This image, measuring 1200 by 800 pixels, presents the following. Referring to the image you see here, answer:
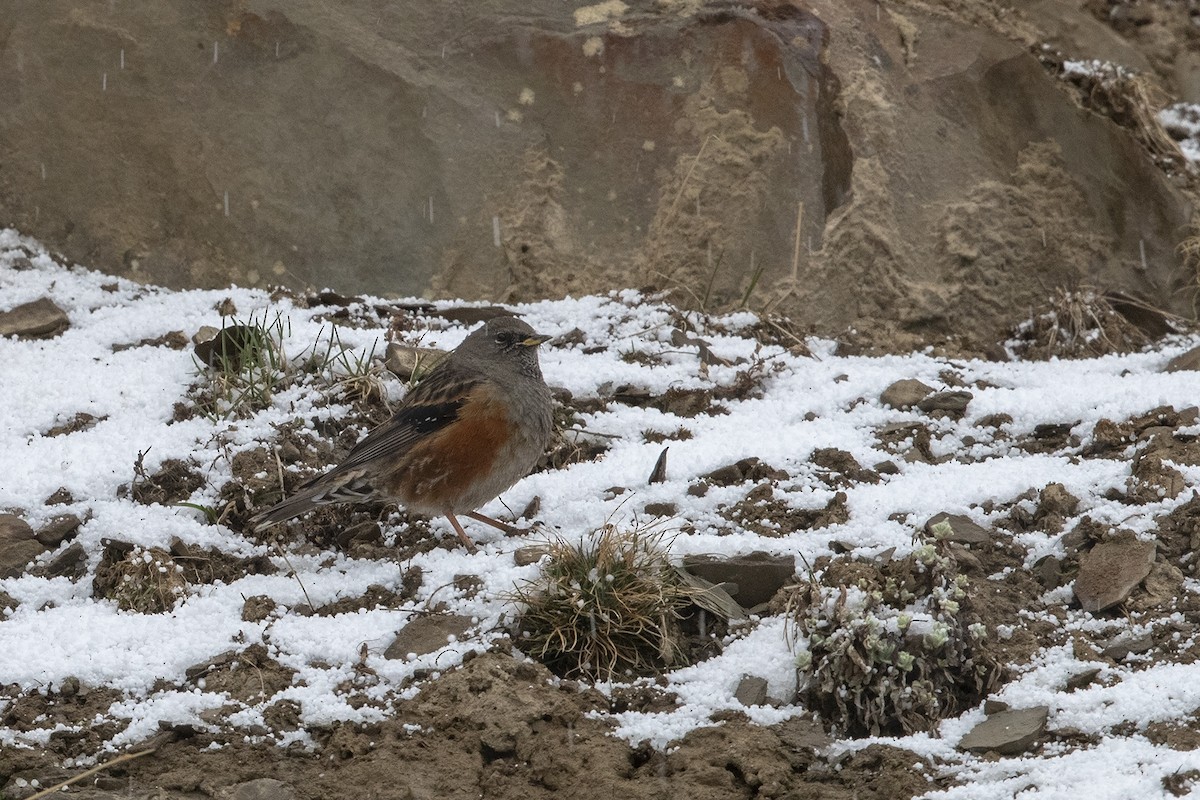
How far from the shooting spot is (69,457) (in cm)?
589

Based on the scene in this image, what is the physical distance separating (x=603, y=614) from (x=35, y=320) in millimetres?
3991

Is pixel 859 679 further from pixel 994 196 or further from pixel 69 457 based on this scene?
pixel 994 196

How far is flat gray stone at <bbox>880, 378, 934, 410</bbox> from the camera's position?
6594mm

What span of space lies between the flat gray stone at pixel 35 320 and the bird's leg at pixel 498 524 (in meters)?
2.69

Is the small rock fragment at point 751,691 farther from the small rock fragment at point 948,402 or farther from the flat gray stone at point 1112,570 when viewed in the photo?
the small rock fragment at point 948,402

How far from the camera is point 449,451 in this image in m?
5.68

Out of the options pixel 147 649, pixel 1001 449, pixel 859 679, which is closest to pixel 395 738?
pixel 147 649

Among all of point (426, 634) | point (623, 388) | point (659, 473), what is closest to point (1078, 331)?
point (623, 388)

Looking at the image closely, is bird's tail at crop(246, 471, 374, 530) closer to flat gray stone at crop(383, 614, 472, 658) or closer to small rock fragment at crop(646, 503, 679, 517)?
flat gray stone at crop(383, 614, 472, 658)

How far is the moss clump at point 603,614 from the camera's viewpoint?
4.72 m

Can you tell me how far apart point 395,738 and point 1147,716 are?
2.37 m

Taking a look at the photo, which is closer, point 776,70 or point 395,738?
point 395,738

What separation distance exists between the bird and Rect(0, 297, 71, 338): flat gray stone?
7.18 ft

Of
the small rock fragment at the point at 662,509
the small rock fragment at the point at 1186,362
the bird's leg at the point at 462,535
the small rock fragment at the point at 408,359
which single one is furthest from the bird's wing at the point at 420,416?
the small rock fragment at the point at 1186,362
